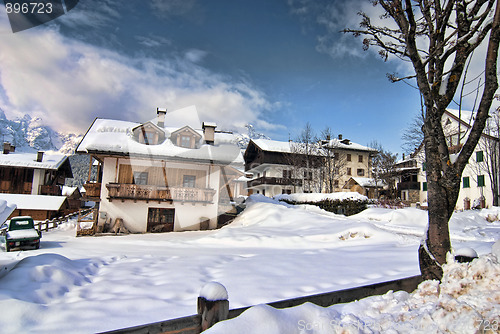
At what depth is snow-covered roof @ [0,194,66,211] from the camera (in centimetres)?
3014

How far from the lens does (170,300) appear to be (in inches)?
205

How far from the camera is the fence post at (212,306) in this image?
7.50 feet

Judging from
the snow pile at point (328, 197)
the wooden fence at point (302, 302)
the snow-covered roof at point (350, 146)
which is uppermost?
the snow-covered roof at point (350, 146)

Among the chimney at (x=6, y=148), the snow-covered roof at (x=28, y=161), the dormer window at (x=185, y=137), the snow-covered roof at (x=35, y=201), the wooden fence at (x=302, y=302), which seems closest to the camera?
the wooden fence at (x=302, y=302)

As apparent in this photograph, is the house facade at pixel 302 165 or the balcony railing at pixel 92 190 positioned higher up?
the house facade at pixel 302 165

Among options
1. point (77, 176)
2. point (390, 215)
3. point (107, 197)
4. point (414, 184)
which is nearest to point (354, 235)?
point (390, 215)

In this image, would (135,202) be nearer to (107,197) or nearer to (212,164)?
(107,197)

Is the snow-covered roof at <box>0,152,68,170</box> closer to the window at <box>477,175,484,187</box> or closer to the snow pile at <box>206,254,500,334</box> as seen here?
the snow pile at <box>206,254,500,334</box>

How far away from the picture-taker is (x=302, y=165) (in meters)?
36.8

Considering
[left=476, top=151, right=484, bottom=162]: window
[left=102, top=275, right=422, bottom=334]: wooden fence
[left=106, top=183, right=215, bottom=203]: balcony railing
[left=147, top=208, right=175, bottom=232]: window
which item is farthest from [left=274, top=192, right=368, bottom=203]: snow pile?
[left=476, top=151, right=484, bottom=162]: window

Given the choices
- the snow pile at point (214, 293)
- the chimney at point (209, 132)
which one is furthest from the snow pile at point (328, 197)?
the snow pile at point (214, 293)

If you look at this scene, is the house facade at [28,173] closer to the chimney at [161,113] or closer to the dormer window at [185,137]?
the chimney at [161,113]

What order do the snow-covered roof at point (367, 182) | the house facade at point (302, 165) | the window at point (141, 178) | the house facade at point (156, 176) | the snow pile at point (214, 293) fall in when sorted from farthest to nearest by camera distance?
the snow-covered roof at point (367, 182), the house facade at point (302, 165), the window at point (141, 178), the house facade at point (156, 176), the snow pile at point (214, 293)

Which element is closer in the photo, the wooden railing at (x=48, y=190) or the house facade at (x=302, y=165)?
the wooden railing at (x=48, y=190)
